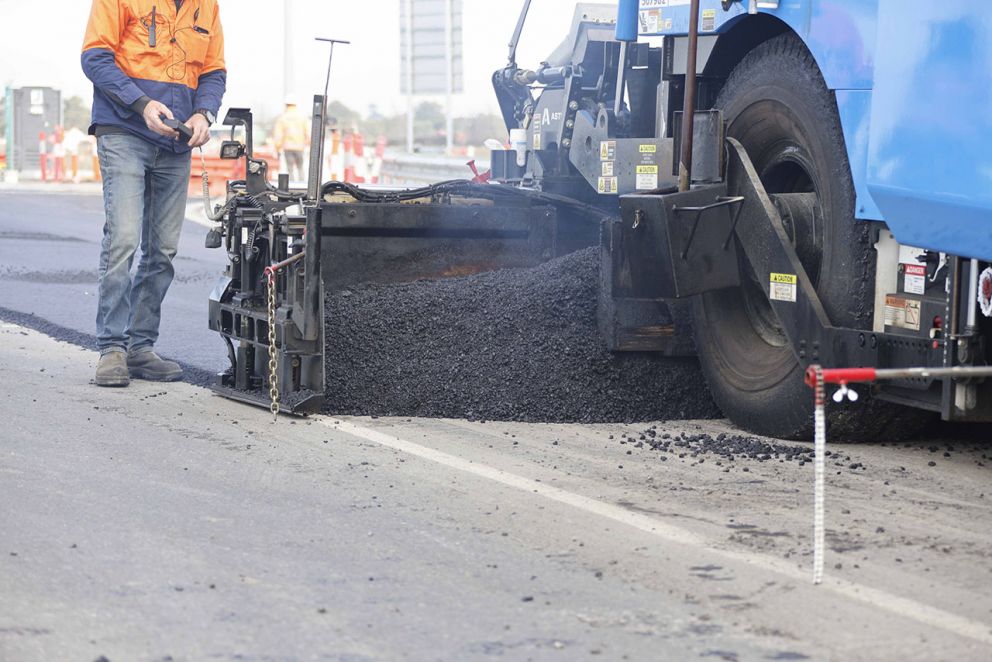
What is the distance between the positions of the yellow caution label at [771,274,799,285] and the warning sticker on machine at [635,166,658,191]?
1075 millimetres

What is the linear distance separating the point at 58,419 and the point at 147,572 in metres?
2.42

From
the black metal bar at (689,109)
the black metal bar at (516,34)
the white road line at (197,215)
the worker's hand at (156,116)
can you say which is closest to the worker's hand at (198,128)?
the worker's hand at (156,116)

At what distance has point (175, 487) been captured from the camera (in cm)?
507

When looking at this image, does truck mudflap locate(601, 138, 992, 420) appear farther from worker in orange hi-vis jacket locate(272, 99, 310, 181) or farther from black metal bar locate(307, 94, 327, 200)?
worker in orange hi-vis jacket locate(272, 99, 310, 181)

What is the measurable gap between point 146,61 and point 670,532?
417cm

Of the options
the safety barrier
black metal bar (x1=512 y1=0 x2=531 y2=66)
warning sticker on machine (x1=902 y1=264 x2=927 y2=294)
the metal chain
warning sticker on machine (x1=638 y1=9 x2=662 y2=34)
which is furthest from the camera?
the safety barrier

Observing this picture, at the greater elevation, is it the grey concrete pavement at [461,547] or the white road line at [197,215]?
the white road line at [197,215]

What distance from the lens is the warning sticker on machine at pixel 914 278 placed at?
16.6ft

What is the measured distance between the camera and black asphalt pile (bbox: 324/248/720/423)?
6.46m

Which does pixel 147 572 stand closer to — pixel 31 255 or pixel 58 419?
pixel 58 419

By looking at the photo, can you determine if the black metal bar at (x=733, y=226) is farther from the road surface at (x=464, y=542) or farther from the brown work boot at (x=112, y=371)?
the brown work boot at (x=112, y=371)

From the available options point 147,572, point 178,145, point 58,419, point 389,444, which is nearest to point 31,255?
point 178,145

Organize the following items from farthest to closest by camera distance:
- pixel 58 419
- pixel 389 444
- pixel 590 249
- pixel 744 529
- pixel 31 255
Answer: pixel 31 255
pixel 590 249
pixel 58 419
pixel 389 444
pixel 744 529

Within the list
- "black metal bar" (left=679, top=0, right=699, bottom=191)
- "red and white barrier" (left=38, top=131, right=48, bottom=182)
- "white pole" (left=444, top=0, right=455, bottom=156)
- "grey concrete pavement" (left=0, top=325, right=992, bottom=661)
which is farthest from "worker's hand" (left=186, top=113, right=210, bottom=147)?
"white pole" (left=444, top=0, right=455, bottom=156)
